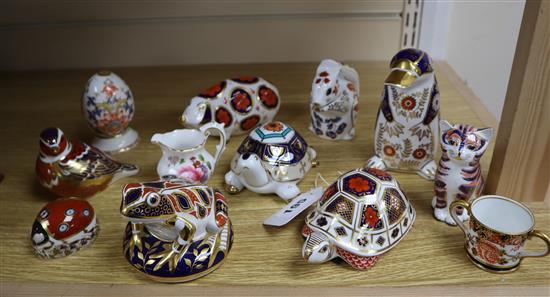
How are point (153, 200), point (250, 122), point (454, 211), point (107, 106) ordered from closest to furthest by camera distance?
point (153, 200) < point (454, 211) < point (107, 106) < point (250, 122)

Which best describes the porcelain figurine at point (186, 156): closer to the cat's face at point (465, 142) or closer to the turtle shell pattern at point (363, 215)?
the turtle shell pattern at point (363, 215)

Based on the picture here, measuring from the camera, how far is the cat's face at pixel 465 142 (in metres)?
0.79

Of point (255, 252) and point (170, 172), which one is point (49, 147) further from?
point (255, 252)

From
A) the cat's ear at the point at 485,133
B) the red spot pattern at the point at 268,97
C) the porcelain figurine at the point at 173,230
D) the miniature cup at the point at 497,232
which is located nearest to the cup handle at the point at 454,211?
the miniature cup at the point at 497,232

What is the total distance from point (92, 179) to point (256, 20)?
0.77 meters

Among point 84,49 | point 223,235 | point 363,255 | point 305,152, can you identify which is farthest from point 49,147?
point 84,49

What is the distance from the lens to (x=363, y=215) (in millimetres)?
760

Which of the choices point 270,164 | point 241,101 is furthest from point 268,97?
point 270,164

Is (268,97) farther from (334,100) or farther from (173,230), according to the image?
(173,230)

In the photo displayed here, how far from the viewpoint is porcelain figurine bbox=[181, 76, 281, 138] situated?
3.57 ft

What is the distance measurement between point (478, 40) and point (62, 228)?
1.12 meters

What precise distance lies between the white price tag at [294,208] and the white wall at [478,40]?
20.3 inches

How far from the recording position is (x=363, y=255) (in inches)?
29.6

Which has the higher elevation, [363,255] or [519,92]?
[519,92]
